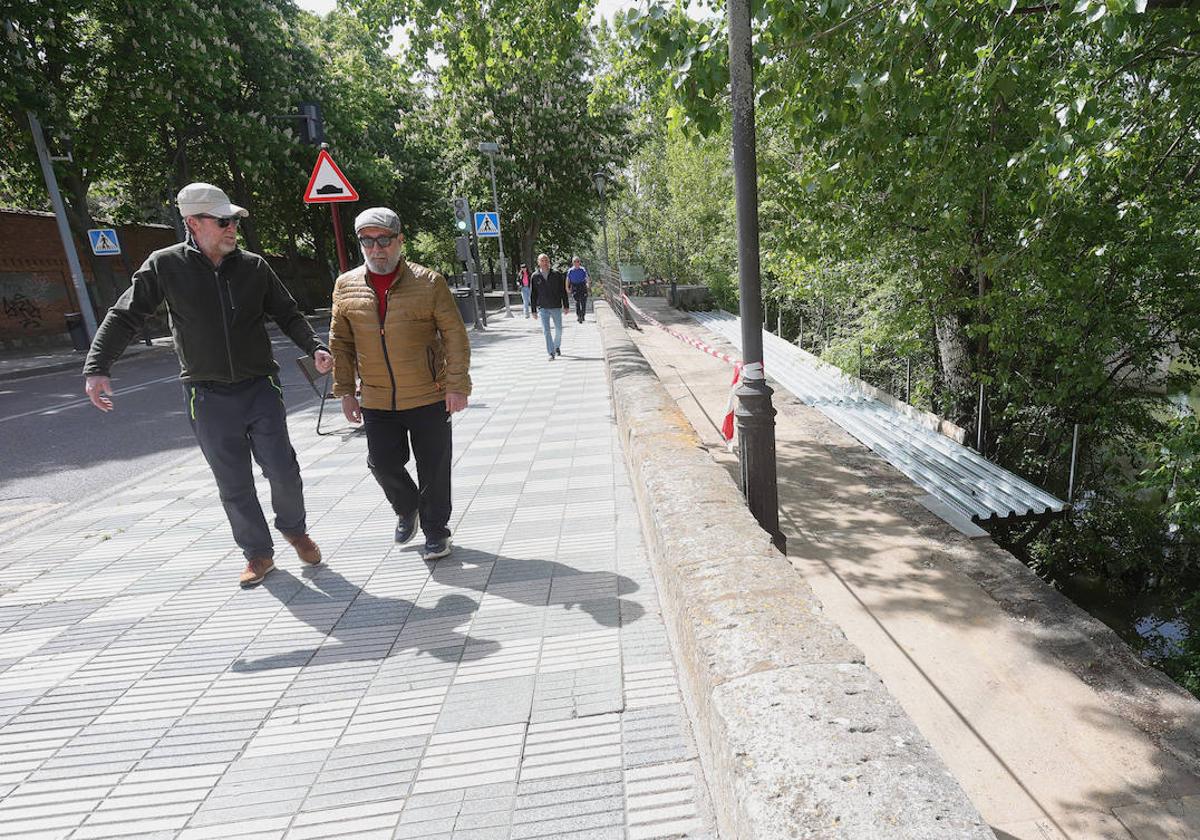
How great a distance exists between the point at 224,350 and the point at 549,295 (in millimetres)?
8904

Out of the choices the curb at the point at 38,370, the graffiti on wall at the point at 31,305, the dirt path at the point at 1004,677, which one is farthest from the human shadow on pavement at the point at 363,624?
the graffiti on wall at the point at 31,305

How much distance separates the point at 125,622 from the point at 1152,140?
7.04 m

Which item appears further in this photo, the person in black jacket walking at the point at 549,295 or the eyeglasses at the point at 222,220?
the person in black jacket walking at the point at 549,295

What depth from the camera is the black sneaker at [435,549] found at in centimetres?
385

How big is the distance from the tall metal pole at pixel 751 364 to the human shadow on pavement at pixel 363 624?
1.61 metres

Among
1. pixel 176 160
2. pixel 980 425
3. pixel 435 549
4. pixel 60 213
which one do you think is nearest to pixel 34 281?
pixel 60 213

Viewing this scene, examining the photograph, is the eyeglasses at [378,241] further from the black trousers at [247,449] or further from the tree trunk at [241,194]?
the tree trunk at [241,194]

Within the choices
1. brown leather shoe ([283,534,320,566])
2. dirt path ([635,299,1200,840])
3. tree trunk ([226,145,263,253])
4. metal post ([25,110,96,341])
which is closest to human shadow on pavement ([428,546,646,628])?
brown leather shoe ([283,534,320,566])

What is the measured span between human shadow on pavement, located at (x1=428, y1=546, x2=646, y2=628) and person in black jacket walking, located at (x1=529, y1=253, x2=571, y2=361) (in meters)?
8.45

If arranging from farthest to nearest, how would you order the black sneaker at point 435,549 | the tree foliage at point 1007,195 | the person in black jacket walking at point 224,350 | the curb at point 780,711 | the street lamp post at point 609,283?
the street lamp post at point 609,283, the tree foliage at point 1007,195, the black sneaker at point 435,549, the person in black jacket walking at point 224,350, the curb at point 780,711

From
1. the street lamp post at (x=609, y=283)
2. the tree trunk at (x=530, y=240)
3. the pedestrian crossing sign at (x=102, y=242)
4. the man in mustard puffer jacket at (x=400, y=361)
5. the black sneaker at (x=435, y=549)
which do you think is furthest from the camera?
the tree trunk at (x=530, y=240)

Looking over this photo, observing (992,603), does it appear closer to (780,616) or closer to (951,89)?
(780,616)

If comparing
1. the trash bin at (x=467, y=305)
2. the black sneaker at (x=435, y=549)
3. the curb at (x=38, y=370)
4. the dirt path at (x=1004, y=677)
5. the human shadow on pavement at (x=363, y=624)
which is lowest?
the dirt path at (x=1004, y=677)

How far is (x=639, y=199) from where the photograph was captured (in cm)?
3188
